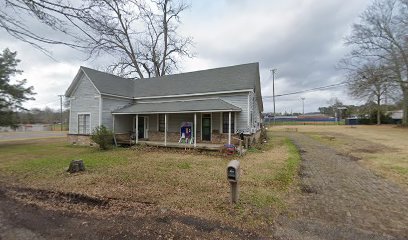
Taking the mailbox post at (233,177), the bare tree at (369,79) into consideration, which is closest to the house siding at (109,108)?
the mailbox post at (233,177)

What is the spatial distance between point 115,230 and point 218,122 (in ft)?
38.2

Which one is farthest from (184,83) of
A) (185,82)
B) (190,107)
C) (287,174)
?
(287,174)

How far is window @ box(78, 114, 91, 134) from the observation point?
16.5m

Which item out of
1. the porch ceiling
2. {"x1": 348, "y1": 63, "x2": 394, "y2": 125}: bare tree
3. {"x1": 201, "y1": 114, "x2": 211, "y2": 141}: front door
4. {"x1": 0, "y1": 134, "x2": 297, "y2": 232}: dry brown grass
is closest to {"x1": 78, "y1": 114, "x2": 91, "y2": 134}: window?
the porch ceiling

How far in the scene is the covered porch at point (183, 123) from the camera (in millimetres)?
13969

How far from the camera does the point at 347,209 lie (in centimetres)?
474

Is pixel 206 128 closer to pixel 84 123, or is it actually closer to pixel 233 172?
pixel 84 123

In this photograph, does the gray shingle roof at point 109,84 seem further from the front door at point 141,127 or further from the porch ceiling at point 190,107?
the front door at point 141,127

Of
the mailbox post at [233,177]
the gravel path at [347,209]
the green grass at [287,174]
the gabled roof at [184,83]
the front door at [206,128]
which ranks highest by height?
the gabled roof at [184,83]

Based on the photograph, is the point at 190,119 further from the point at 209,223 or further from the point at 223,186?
the point at 209,223

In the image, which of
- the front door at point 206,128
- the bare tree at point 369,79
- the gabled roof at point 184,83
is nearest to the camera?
the gabled roof at point 184,83

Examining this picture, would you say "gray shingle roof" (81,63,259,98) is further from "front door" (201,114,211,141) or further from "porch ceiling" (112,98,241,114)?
"front door" (201,114,211,141)

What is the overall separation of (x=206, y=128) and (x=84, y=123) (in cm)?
959

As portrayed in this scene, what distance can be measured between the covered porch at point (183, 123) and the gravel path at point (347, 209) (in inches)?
271
